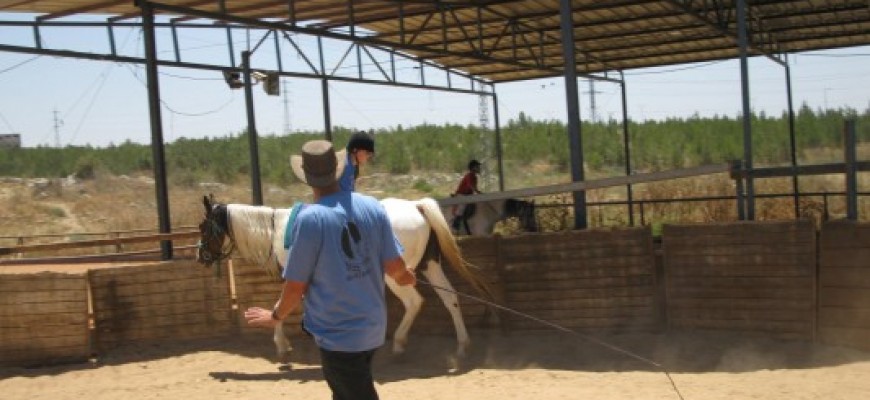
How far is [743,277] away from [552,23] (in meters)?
9.67

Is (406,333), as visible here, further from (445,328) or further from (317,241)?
(317,241)

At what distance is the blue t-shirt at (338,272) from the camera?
3.94 metres

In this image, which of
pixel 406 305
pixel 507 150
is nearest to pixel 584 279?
pixel 406 305

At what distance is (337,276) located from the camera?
3963 mm

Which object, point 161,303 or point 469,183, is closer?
point 161,303

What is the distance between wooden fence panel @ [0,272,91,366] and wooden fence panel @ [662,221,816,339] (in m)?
6.06

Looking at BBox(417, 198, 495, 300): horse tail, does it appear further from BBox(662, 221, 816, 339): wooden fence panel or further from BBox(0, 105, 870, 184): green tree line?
BBox(0, 105, 870, 184): green tree line

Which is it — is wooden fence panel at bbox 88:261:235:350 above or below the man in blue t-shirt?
below

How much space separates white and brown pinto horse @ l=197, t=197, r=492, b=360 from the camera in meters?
8.77

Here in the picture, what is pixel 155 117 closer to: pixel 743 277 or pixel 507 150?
pixel 743 277

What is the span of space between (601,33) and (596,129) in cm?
3052

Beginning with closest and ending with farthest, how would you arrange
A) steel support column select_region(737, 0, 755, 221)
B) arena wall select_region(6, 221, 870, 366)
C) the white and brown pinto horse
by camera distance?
1. arena wall select_region(6, 221, 870, 366)
2. the white and brown pinto horse
3. steel support column select_region(737, 0, 755, 221)

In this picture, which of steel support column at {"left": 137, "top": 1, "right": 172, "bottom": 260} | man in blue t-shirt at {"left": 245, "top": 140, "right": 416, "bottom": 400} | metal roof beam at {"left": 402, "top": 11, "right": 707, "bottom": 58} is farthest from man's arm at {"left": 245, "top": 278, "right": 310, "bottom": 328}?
metal roof beam at {"left": 402, "top": 11, "right": 707, "bottom": 58}

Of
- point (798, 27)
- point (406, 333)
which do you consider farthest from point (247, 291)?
point (798, 27)
